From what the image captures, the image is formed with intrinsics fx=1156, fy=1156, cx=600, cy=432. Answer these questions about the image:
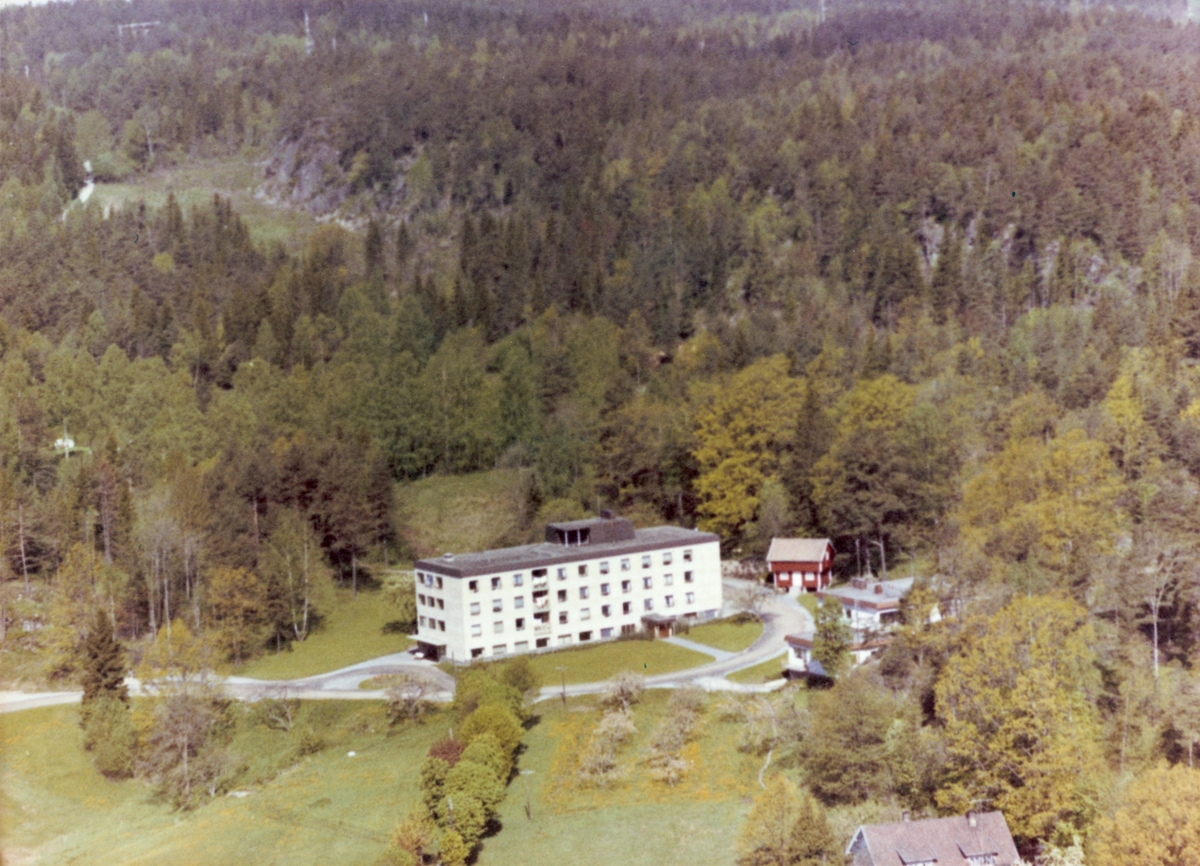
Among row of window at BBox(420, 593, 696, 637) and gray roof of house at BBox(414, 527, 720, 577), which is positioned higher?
gray roof of house at BBox(414, 527, 720, 577)

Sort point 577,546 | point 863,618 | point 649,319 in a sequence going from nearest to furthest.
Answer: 1. point 863,618
2. point 577,546
3. point 649,319

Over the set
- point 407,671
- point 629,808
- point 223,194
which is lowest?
point 407,671

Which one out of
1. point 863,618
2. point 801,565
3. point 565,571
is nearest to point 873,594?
point 863,618

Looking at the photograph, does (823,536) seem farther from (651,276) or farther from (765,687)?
(651,276)

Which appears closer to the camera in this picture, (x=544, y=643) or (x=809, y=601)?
(x=544, y=643)

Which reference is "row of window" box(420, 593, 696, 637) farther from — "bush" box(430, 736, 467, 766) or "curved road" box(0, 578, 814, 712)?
"bush" box(430, 736, 467, 766)

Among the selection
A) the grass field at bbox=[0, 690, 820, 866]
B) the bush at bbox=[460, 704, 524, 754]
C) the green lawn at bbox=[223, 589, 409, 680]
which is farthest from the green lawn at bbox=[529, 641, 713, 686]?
the green lawn at bbox=[223, 589, 409, 680]

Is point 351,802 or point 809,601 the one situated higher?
point 351,802

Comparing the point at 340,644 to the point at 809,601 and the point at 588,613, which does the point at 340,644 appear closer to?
the point at 588,613
